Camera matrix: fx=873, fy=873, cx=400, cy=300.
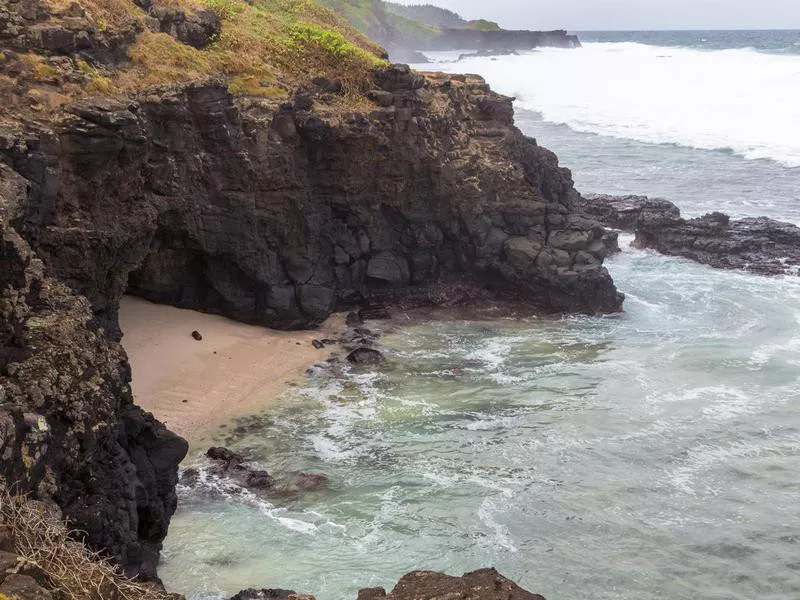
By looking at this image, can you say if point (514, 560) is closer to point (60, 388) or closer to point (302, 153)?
point (60, 388)

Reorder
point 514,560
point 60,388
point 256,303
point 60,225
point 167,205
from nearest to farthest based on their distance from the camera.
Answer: point 60,388
point 514,560
point 60,225
point 167,205
point 256,303

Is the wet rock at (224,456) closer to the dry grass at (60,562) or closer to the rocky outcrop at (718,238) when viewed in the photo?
the dry grass at (60,562)

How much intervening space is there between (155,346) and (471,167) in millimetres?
11169

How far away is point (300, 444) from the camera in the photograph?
17531 mm

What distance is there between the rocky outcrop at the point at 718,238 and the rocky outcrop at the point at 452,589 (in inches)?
1001

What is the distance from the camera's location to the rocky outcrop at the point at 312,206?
16312 mm

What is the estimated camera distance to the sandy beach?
18547mm

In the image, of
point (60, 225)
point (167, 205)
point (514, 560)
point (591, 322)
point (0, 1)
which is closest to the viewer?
point (514, 560)

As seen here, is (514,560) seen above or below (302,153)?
below

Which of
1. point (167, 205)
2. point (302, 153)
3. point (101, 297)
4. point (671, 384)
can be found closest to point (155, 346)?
point (167, 205)

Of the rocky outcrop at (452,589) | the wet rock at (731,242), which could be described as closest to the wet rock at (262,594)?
the rocky outcrop at (452,589)

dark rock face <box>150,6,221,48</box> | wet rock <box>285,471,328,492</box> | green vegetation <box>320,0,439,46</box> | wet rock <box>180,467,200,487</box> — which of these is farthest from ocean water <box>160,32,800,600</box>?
green vegetation <box>320,0,439,46</box>

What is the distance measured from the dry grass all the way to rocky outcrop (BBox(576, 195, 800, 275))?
2719 centimetres

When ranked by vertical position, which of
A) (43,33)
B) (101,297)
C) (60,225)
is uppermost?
(43,33)
